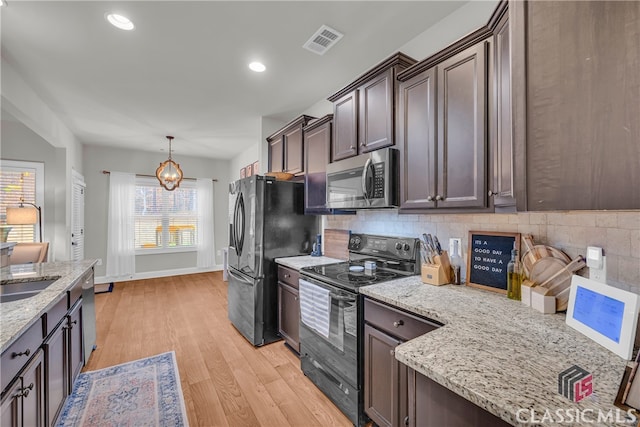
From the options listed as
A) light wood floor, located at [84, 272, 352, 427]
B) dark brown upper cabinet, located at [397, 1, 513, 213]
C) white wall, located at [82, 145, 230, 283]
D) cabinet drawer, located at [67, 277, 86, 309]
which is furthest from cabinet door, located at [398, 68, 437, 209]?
white wall, located at [82, 145, 230, 283]

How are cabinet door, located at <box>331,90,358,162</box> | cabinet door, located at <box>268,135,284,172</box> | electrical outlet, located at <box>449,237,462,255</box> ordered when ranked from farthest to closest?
cabinet door, located at <box>268,135,284,172</box> → cabinet door, located at <box>331,90,358,162</box> → electrical outlet, located at <box>449,237,462,255</box>

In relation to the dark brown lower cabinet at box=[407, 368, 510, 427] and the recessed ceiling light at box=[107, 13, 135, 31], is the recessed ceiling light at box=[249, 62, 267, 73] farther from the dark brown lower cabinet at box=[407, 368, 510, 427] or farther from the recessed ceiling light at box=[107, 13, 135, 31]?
the dark brown lower cabinet at box=[407, 368, 510, 427]

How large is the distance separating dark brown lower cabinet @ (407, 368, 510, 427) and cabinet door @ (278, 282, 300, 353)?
160cm

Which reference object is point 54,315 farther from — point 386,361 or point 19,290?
point 386,361

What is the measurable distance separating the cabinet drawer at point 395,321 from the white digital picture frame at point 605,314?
1.73 ft

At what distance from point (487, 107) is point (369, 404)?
1814 millimetres

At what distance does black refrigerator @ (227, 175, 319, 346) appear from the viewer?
2.73 meters

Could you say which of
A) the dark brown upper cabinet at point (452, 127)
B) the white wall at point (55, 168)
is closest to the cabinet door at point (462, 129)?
the dark brown upper cabinet at point (452, 127)

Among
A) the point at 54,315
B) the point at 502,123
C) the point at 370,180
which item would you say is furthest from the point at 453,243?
the point at 54,315

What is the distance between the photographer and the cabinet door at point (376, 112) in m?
1.90

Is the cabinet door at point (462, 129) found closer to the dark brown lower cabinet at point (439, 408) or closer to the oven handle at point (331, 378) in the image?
the dark brown lower cabinet at point (439, 408)

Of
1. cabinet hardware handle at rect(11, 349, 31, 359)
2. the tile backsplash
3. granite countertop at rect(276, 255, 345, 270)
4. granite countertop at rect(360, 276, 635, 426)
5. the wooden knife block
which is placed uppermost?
the tile backsplash

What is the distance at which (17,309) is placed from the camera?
1.29m

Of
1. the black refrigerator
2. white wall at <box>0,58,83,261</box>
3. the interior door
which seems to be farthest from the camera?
the interior door
